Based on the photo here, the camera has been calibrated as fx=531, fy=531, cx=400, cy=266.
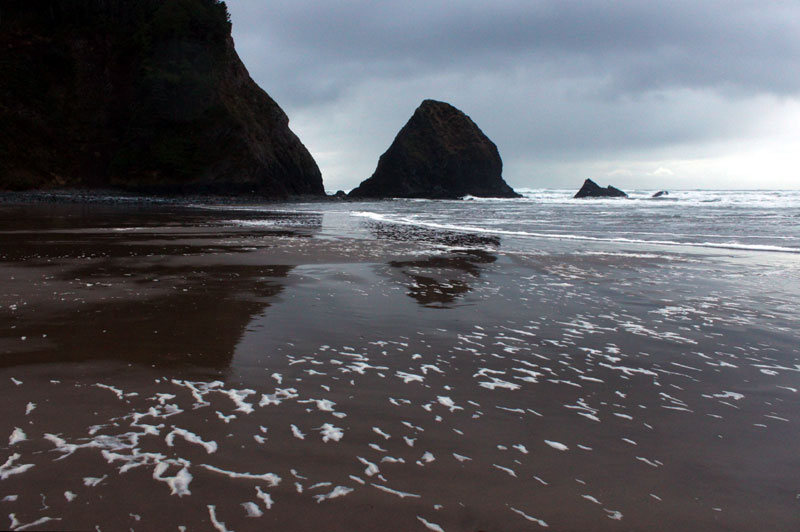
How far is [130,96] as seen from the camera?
56.4 metres

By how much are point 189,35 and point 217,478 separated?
209ft

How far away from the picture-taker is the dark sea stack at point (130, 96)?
51281mm

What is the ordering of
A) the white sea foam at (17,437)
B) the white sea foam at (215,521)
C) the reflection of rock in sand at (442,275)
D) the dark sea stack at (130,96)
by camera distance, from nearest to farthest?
1. the white sea foam at (215,521)
2. the white sea foam at (17,437)
3. the reflection of rock in sand at (442,275)
4. the dark sea stack at (130,96)

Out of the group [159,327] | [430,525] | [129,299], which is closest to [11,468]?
[430,525]

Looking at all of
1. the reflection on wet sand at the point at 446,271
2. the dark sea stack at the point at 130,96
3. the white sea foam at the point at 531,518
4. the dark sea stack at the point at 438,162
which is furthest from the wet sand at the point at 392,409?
the dark sea stack at the point at 438,162

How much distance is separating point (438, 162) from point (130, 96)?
6046 cm

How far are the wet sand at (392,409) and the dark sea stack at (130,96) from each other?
49935 mm

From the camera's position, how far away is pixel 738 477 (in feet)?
9.62

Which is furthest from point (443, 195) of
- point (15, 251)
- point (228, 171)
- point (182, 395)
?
point (182, 395)

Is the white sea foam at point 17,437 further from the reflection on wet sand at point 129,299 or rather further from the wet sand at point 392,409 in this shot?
the reflection on wet sand at point 129,299

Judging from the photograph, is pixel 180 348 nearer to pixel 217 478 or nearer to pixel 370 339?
pixel 370 339

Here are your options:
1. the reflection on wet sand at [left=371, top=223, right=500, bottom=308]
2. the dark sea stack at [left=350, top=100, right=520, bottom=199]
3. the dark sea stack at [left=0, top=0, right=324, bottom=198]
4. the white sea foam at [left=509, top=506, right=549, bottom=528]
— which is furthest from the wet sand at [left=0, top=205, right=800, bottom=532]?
the dark sea stack at [left=350, top=100, right=520, bottom=199]

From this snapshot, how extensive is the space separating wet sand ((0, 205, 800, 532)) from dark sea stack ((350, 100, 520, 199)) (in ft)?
298

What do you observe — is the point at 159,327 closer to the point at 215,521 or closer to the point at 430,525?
the point at 215,521
